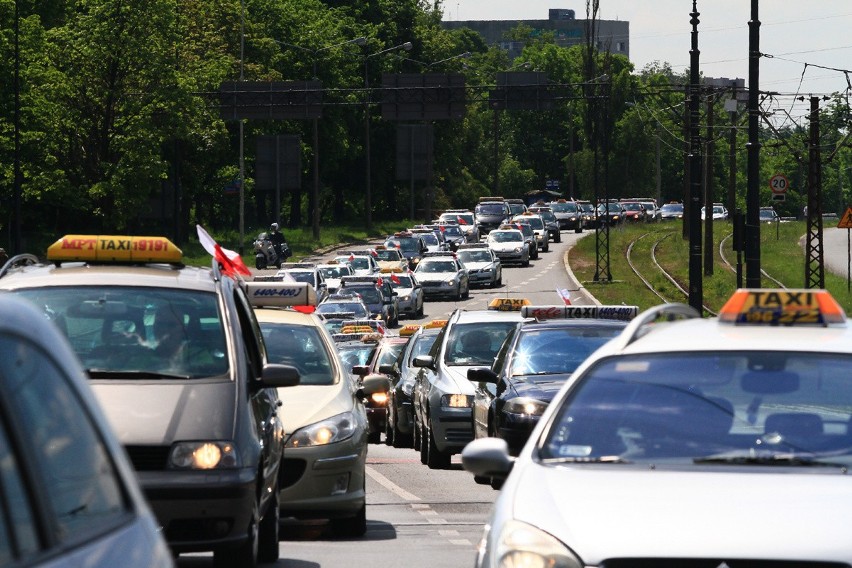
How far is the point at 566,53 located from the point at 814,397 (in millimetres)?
160839

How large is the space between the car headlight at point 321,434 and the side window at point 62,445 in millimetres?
7447

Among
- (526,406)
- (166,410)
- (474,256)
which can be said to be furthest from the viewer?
(474,256)

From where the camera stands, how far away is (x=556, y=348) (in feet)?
52.5

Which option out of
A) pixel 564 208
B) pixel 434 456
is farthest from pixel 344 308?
pixel 564 208

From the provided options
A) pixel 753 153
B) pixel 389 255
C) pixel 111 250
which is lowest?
pixel 389 255

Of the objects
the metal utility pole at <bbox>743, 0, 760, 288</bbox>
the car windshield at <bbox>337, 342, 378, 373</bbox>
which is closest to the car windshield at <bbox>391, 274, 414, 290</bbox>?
the metal utility pole at <bbox>743, 0, 760, 288</bbox>

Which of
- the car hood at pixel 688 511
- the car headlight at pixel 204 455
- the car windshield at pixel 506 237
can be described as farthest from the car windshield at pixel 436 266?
the car hood at pixel 688 511

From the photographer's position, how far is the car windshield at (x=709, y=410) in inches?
253

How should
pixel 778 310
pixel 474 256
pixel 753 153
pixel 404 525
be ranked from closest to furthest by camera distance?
pixel 778 310
pixel 404 525
pixel 753 153
pixel 474 256

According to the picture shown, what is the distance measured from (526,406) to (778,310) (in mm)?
7356

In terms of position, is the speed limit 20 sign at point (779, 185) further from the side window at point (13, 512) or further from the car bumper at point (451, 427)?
the side window at point (13, 512)

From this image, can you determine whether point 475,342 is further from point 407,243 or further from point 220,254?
point 407,243

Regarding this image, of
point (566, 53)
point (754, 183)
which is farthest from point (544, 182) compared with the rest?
point (754, 183)

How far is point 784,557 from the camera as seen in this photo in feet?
17.3
